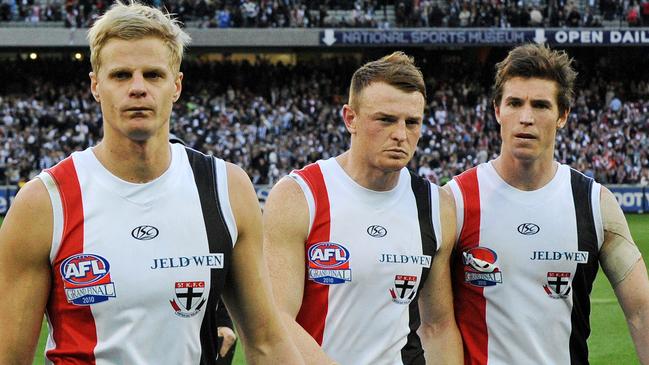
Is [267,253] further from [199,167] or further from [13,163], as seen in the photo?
[13,163]

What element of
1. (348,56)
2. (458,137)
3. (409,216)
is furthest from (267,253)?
(348,56)

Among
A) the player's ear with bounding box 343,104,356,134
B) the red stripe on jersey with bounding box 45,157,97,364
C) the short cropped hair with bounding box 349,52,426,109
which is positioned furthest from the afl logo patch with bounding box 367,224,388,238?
the red stripe on jersey with bounding box 45,157,97,364

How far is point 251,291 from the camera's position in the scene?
371cm

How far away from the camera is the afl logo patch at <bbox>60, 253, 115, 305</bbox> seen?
3396mm

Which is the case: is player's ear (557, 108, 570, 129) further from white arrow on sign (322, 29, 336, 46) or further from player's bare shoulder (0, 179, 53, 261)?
white arrow on sign (322, 29, 336, 46)

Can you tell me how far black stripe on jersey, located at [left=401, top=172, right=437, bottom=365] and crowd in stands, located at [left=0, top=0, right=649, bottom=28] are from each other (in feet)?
119

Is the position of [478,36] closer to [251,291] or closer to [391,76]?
[391,76]

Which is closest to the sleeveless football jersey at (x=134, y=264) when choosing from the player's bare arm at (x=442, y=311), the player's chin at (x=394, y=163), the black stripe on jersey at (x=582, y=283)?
the player's chin at (x=394, y=163)

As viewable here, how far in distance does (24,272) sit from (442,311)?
2.21 meters

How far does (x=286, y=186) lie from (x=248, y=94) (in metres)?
36.6

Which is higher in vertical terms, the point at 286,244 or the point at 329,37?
the point at 286,244

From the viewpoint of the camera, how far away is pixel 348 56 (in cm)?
4375

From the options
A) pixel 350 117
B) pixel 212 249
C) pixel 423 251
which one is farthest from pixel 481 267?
pixel 212 249

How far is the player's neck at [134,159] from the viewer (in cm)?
357
